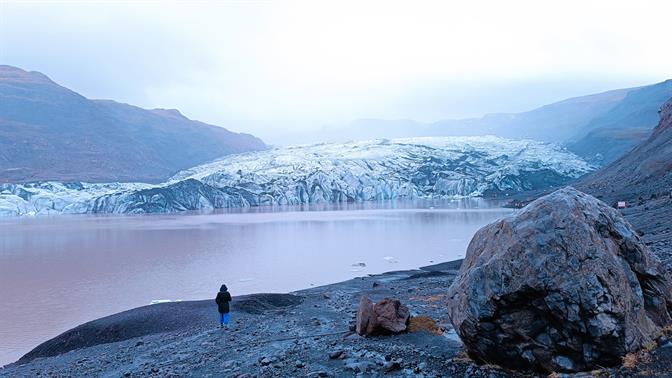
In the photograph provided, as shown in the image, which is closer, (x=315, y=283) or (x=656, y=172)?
(x=315, y=283)

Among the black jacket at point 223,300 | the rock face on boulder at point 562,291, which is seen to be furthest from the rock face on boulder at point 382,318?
the black jacket at point 223,300

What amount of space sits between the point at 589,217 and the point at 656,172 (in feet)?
117

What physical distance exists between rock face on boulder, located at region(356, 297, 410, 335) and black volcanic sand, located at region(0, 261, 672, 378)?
15 centimetres

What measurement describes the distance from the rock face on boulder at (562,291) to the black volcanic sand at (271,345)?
237 millimetres

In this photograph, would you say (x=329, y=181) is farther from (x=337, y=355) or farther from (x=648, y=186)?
(x=337, y=355)

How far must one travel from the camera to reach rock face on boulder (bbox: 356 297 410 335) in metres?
7.55

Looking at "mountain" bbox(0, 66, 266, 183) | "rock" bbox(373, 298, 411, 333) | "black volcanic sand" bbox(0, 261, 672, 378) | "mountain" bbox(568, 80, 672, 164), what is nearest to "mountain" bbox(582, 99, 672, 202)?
"black volcanic sand" bbox(0, 261, 672, 378)

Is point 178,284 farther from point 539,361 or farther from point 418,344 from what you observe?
point 539,361

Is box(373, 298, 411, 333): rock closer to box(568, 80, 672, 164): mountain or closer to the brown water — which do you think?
the brown water

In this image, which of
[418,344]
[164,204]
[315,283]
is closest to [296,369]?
[418,344]

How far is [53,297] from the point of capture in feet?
59.6

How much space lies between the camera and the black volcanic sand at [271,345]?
6145mm

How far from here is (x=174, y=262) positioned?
84.5ft

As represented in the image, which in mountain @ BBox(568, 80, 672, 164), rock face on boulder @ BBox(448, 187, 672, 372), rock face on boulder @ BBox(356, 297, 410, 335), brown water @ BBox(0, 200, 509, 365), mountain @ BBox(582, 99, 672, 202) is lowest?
brown water @ BBox(0, 200, 509, 365)
